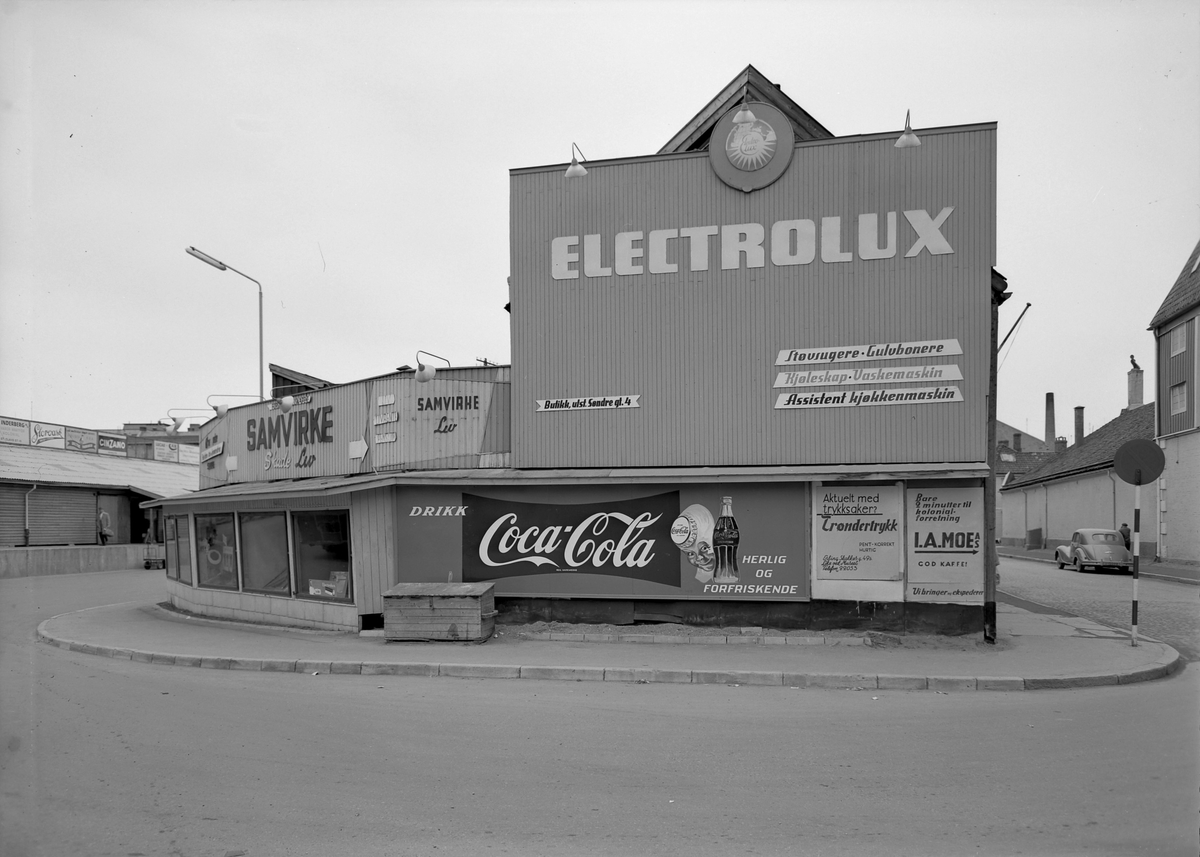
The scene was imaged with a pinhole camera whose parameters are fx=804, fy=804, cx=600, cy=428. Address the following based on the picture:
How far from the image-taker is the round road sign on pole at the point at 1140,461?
39.5 ft

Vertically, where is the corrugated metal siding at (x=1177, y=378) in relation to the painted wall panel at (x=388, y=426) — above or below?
above

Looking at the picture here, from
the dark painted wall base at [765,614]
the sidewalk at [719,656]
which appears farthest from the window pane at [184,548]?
the dark painted wall base at [765,614]

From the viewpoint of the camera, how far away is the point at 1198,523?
2967cm

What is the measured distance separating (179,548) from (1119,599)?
2329 cm

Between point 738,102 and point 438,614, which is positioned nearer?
point 438,614

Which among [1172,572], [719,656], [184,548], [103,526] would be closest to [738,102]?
[719,656]

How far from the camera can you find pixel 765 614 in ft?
43.3

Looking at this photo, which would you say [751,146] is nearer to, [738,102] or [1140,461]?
[738,102]

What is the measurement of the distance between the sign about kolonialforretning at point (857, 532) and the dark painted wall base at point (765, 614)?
53 centimetres

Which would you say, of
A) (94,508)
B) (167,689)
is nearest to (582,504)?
(167,689)

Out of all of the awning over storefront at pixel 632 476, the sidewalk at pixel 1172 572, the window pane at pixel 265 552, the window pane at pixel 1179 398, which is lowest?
the sidewalk at pixel 1172 572

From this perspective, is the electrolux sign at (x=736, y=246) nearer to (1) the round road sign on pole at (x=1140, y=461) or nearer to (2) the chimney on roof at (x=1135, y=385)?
(1) the round road sign on pole at (x=1140, y=461)

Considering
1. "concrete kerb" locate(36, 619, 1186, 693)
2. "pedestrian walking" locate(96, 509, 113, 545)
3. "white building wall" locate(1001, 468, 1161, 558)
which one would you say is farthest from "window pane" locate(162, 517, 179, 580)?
"white building wall" locate(1001, 468, 1161, 558)

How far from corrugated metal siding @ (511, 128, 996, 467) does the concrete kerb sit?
152 inches
